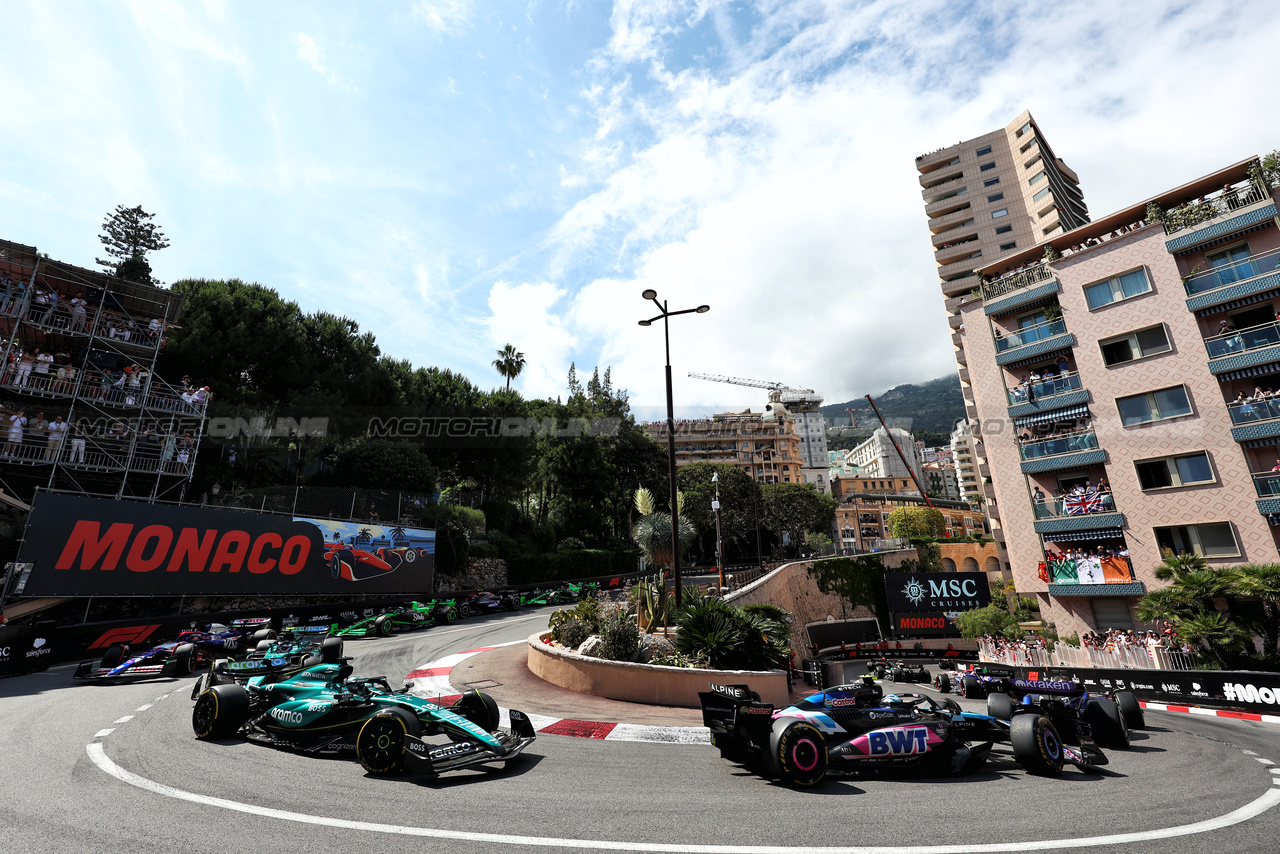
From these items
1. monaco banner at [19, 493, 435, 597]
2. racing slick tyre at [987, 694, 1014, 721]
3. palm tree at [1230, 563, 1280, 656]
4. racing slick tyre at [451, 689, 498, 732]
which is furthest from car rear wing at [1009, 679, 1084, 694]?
monaco banner at [19, 493, 435, 597]

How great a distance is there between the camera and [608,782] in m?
6.18

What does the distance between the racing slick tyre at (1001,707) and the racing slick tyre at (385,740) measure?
8.06 meters

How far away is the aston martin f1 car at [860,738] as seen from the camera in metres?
6.18

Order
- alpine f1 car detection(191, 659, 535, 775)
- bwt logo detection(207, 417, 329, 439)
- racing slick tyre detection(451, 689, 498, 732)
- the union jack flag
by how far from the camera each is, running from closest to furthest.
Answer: alpine f1 car detection(191, 659, 535, 775), racing slick tyre detection(451, 689, 498, 732), the union jack flag, bwt logo detection(207, 417, 329, 439)

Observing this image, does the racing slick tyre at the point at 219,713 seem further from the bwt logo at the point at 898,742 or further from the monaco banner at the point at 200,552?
the monaco banner at the point at 200,552

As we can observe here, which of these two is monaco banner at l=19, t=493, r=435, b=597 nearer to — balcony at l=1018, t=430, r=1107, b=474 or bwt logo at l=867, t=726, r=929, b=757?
bwt logo at l=867, t=726, r=929, b=757

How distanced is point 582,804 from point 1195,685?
17890mm

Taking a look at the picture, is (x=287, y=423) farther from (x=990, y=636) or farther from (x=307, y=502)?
(x=990, y=636)

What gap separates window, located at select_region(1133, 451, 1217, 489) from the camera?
22.4 metres

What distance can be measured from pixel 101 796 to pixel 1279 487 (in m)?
33.1

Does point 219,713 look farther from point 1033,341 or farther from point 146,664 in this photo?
point 1033,341

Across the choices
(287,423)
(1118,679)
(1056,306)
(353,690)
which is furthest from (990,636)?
(287,423)

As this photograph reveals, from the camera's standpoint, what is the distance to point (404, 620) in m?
22.2

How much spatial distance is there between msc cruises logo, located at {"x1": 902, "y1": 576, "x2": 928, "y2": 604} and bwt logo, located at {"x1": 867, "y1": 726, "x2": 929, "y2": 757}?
27392 millimetres
